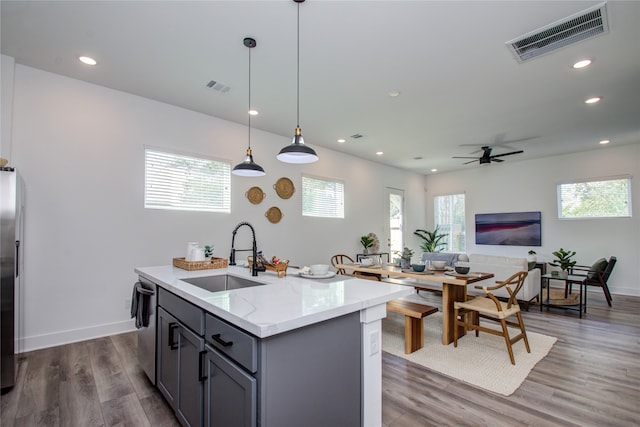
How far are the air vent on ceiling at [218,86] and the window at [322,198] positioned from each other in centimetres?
240

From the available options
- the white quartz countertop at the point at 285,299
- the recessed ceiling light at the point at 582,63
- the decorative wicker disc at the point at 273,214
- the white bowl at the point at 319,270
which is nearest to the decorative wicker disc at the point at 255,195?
the decorative wicker disc at the point at 273,214

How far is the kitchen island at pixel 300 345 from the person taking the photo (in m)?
1.17

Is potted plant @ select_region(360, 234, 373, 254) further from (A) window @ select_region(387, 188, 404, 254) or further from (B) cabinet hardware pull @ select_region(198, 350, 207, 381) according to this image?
(B) cabinet hardware pull @ select_region(198, 350, 207, 381)

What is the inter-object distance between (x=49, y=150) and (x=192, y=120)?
1645mm

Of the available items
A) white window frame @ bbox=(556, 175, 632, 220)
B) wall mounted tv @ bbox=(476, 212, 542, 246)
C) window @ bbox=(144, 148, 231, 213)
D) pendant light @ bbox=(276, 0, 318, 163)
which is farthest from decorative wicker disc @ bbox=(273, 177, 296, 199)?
white window frame @ bbox=(556, 175, 632, 220)

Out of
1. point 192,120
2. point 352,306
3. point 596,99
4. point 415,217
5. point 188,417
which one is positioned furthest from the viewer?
point 415,217

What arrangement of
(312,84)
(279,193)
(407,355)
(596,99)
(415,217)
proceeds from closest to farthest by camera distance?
(407,355) → (312,84) → (596,99) → (279,193) → (415,217)

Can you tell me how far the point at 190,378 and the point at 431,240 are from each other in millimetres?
7636

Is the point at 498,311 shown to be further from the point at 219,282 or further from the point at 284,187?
the point at 284,187

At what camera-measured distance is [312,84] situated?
11.3 feet

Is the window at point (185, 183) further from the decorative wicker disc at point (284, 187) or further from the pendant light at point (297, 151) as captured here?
the pendant light at point (297, 151)

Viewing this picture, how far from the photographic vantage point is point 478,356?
2.97 m

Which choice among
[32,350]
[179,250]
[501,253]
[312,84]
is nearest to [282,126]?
[312,84]

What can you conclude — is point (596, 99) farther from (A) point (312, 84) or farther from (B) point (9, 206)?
(B) point (9, 206)
